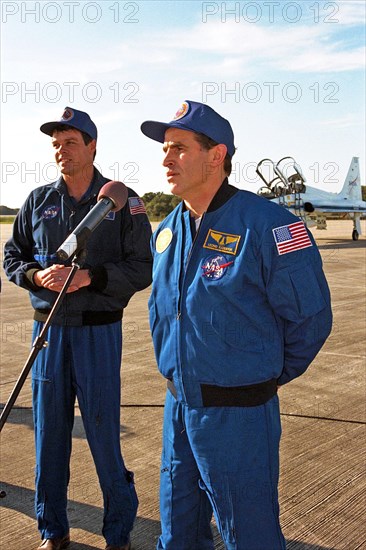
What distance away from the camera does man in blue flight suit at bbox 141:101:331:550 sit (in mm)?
2131

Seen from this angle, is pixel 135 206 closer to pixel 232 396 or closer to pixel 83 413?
pixel 83 413

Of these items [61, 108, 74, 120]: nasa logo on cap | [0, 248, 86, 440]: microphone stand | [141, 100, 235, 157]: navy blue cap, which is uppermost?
[61, 108, 74, 120]: nasa logo on cap

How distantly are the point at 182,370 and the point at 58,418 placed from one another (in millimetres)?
1044

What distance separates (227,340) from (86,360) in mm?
1029

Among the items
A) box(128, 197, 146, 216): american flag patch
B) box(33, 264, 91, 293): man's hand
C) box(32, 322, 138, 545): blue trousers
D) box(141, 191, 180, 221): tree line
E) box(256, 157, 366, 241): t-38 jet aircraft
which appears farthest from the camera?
box(141, 191, 180, 221): tree line

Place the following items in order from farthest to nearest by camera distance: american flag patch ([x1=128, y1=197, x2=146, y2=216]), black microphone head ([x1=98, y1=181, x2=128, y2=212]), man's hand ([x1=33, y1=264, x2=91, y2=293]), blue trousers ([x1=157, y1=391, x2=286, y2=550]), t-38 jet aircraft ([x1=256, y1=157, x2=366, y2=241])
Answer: t-38 jet aircraft ([x1=256, y1=157, x2=366, y2=241])
american flag patch ([x1=128, y1=197, x2=146, y2=216])
man's hand ([x1=33, y1=264, x2=91, y2=293])
black microphone head ([x1=98, y1=181, x2=128, y2=212])
blue trousers ([x1=157, y1=391, x2=286, y2=550])

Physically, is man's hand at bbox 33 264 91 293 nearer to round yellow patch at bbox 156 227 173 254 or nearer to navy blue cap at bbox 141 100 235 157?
round yellow patch at bbox 156 227 173 254

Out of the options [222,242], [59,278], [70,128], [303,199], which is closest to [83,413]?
[59,278]

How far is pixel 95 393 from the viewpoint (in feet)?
9.78

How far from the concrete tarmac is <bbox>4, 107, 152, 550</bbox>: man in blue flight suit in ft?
0.97

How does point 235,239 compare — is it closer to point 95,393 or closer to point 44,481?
point 95,393

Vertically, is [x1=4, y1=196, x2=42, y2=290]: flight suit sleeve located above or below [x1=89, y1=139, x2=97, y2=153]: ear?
below

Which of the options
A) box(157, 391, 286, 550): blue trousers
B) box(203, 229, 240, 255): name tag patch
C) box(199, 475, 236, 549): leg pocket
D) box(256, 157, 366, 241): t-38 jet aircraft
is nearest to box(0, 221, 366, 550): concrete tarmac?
box(157, 391, 286, 550): blue trousers

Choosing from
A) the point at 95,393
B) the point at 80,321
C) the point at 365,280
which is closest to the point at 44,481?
the point at 95,393
